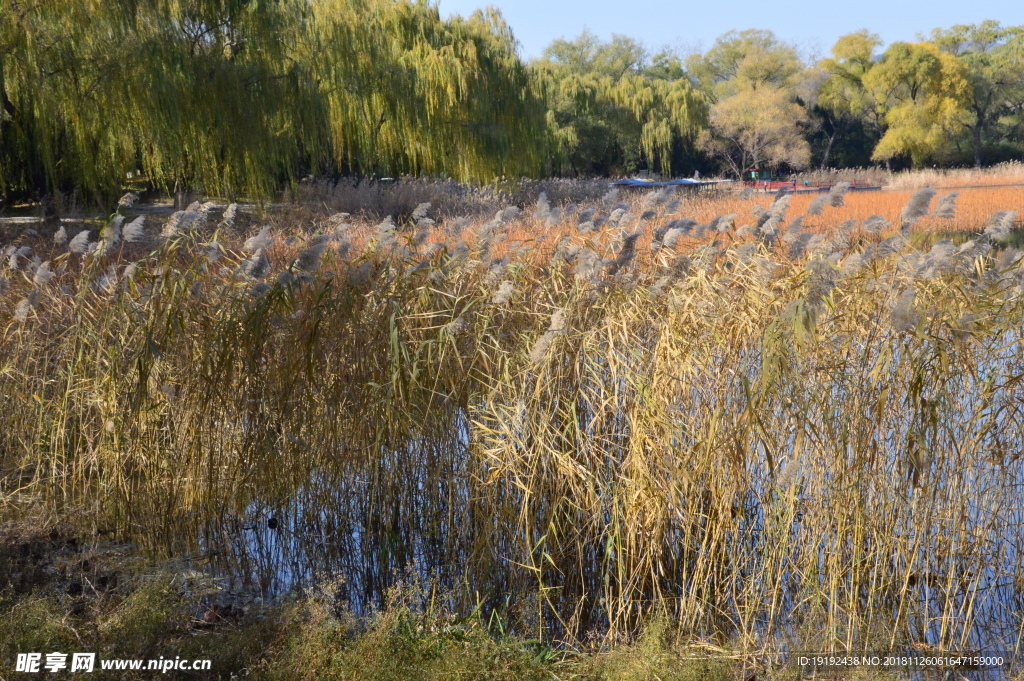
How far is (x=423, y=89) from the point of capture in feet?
47.0

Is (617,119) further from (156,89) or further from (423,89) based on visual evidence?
(156,89)

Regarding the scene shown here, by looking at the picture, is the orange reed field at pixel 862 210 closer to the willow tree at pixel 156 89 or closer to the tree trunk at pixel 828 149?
the willow tree at pixel 156 89

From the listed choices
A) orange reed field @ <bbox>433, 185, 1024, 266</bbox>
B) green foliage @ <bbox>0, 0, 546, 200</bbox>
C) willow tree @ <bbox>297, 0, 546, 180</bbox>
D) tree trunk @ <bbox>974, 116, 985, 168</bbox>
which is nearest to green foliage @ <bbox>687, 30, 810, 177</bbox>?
tree trunk @ <bbox>974, 116, 985, 168</bbox>

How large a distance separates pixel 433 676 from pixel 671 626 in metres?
0.94

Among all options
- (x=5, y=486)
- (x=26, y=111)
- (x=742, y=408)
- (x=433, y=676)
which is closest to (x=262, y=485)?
(x=5, y=486)

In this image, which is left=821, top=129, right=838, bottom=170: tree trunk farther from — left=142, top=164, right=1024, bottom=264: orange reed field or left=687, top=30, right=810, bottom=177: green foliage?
left=142, top=164, right=1024, bottom=264: orange reed field

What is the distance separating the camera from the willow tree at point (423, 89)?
41.2 ft

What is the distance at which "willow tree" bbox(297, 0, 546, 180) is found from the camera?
41.2 ft

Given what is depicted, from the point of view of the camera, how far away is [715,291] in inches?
131

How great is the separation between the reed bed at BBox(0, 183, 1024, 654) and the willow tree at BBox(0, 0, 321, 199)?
17.9 feet

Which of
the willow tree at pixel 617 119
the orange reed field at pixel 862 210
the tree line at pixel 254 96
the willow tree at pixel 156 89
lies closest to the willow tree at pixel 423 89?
the tree line at pixel 254 96

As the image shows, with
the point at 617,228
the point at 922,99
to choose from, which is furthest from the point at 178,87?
the point at 922,99

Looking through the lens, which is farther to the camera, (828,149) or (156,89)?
(828,149)

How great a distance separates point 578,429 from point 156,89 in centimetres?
747
